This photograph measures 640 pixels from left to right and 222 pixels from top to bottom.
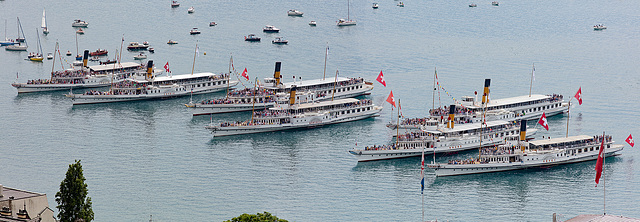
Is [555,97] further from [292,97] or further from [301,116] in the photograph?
[292,97]

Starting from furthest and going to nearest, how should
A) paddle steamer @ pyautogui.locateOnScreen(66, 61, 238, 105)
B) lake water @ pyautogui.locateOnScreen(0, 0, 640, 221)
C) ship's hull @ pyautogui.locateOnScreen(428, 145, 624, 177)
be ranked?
paddle steamer @ pyautogui.locateOnScreen(66, 61, 238, 105)
ship's hull @ pyautogui.locateOnScreen(428, 145, 624, 177)
lake water @ pyautogui.locateOnScreen(0, 0, 640, 221)

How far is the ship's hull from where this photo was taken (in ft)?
395

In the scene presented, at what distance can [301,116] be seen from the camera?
148875 millimetres

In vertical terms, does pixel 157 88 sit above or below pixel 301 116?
above

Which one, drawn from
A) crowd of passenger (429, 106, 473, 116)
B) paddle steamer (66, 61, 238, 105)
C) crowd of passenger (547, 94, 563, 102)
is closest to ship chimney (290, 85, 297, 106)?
paddle steamer (66, 61, 238, 105)

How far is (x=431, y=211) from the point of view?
106 meters

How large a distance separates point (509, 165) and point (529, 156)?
3.35 meters

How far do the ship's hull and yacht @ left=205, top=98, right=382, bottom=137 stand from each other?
33.5 metres

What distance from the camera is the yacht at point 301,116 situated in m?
144

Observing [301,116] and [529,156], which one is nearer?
[529,156]

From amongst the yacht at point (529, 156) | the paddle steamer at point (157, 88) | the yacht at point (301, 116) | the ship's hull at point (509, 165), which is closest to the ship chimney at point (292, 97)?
the yacht at point (301, 116)

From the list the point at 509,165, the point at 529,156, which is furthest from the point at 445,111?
the point at 509,165

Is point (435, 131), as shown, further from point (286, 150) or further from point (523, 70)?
point (523, 70)

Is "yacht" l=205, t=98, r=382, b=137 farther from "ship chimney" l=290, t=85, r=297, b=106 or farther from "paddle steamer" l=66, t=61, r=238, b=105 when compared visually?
"paddle steamer" l=66, t=61, r=238, b=105
